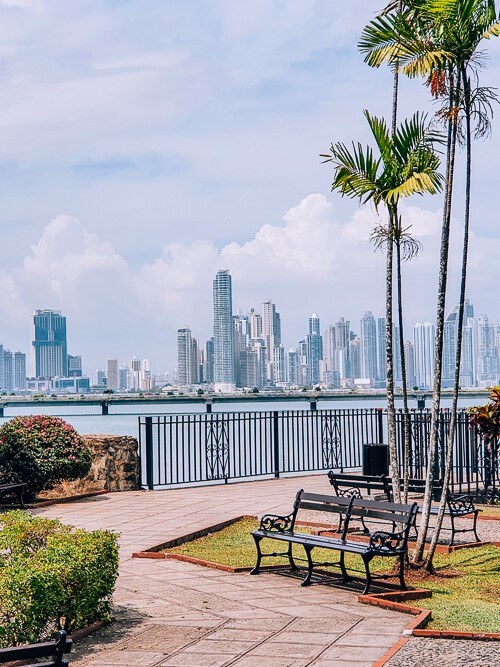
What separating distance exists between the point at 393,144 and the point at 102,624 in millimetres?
5159

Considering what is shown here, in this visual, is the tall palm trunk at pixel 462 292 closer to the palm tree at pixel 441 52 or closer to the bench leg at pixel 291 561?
the palm tree at pixel 441 52

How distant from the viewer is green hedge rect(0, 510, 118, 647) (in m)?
6.07

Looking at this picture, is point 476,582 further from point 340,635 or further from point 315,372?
point 315,372

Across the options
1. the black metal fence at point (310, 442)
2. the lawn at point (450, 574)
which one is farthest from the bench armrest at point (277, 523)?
the black metal fence at point (310, 442)

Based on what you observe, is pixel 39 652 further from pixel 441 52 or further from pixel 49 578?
pixel 441 52

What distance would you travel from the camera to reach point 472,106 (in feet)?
29.9

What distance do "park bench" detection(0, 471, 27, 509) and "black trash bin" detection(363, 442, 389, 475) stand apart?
207 inches

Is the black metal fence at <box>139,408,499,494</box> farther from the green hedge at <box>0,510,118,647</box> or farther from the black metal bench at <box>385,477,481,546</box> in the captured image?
the green hedge at <box>0,510,118,647</box>

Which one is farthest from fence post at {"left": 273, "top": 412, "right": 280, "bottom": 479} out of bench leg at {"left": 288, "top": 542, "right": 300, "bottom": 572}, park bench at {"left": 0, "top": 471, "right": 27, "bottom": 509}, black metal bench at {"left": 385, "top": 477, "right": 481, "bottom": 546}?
bench leg at {"left": 288, "top": 542, "right": 300, "bottom": 572}

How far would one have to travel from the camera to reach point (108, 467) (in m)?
16.3

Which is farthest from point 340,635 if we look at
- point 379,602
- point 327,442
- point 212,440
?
point 327,442

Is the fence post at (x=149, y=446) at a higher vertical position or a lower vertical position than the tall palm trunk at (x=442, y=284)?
lower

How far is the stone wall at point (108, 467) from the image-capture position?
52.7 feet

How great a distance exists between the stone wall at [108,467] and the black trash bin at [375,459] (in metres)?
4.17
